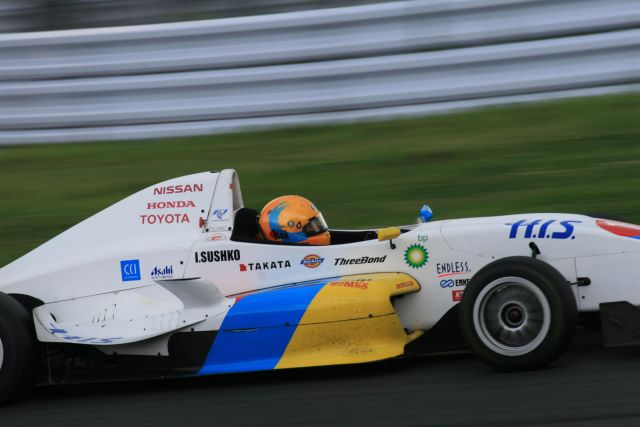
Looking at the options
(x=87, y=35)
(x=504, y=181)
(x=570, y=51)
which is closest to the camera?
(x=504, y=181)

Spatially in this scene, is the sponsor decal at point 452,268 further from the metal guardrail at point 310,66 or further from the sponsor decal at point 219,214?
the metal guardrail at point 310,66

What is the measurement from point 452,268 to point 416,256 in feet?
0.75

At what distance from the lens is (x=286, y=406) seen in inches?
201

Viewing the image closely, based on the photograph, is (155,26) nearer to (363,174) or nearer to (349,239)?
(363,174)

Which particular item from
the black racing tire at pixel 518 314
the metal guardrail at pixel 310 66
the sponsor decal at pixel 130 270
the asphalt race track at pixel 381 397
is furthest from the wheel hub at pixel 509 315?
the metal guardrail at pixel 310 66

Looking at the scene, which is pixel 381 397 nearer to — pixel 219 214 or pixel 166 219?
pixel 219 214

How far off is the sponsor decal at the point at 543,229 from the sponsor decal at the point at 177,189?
80.8 inches

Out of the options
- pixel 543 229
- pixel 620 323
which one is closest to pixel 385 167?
pixel 543 229

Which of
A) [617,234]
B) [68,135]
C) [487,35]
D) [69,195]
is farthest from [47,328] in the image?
[487,35]

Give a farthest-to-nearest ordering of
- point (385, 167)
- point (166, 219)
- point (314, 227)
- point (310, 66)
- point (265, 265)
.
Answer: point (310, 66) < point (385, 167) < point (166, 219) < point (314, 227) < point (265, 265)

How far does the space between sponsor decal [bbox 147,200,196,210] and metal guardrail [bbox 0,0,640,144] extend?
13.1 ft

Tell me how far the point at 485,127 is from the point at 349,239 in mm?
3905

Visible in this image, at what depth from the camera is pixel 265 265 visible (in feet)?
19.5

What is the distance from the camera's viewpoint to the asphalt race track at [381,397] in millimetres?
4613
